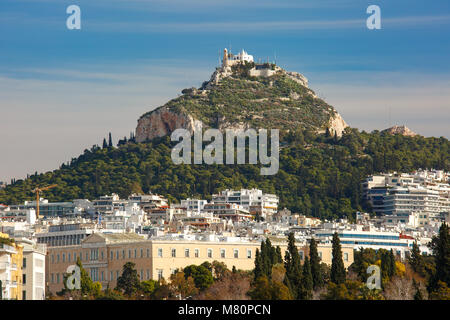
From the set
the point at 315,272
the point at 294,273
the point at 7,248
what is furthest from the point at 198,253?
the point at 7,248

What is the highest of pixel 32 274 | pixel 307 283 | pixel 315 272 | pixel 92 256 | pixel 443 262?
pixel 92 256

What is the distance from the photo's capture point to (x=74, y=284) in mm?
139625

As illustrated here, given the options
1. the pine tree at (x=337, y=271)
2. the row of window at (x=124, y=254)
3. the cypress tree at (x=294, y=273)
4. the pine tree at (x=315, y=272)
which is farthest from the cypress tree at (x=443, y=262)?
the row of window at (x=124, y=254)

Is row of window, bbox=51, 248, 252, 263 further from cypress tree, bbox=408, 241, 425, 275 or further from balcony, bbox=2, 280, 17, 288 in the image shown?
balcony, bbox=2, 280, 17, 288

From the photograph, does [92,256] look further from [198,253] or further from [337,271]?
[337,271]

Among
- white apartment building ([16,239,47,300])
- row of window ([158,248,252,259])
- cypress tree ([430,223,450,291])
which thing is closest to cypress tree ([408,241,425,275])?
row of window ([158,248,252,259])

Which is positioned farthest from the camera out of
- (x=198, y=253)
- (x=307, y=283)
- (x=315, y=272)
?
(x=198, y=253)

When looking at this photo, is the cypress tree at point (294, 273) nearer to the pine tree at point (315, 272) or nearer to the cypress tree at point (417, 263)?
the pine tree at point (315, 272)

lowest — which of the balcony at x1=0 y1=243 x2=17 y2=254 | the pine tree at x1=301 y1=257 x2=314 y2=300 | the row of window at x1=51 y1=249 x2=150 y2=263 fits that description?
the pine tree at x1=301 y1=257 x2=314 y2=300

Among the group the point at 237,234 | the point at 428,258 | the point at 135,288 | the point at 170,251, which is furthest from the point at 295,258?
the point at 237,234

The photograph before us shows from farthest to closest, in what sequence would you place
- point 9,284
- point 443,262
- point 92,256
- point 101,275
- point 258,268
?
1. point 92,256
2. point 101,275
3. point 258,268
4. point 9,284
5. point 443,262

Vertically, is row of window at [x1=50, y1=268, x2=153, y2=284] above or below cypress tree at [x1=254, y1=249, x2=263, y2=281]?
below

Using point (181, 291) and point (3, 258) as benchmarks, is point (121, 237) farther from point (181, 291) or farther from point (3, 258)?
point (3, 258)
